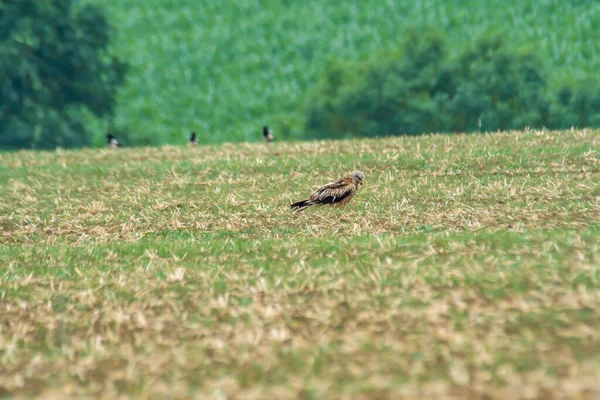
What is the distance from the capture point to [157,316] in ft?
35.3

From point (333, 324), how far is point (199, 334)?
1467 millimetres

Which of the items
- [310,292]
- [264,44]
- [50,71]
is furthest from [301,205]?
[264,44]

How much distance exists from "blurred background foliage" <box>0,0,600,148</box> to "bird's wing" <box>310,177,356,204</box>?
3416cm

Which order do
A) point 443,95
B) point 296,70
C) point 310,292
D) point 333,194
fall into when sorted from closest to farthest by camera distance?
point 310,292
point 333,194
point 443,95
point 296,70

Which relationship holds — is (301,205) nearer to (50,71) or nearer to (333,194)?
(333,194)

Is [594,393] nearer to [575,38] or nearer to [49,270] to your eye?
[49,270]

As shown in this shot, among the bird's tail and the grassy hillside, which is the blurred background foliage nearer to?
the grassy hillside

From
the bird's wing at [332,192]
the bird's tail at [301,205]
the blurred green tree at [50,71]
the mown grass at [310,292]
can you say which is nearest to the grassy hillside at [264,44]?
the blurred green tree at [50,71]

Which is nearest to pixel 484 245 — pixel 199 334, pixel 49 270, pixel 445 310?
pixel 445 310

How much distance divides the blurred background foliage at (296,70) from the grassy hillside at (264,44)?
0.17 metres

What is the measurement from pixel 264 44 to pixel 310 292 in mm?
71747

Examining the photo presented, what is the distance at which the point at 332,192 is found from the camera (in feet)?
59.9

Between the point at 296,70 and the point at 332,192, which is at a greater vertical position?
the point at 332,192

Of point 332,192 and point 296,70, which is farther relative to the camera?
point 296,70
